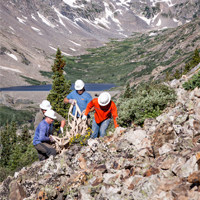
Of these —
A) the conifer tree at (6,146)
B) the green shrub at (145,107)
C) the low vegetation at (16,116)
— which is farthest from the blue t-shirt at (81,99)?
the low vegetation at (16,116)

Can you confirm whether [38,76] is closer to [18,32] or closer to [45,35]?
[18,32]

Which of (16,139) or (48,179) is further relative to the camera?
(16,139)

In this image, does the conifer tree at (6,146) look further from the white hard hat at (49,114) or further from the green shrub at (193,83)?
the green shrub at (193,83)

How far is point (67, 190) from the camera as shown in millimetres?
6113

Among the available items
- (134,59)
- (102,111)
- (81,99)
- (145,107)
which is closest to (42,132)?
(102,111)

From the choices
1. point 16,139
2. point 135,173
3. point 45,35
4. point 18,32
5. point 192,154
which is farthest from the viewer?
point 45,35

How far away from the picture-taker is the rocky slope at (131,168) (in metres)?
4.76

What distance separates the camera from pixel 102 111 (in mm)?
9211

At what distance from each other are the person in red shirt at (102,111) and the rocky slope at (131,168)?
690 mm

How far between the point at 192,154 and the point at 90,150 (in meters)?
3.23

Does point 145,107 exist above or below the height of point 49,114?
below

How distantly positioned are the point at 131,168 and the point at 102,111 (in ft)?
11.4

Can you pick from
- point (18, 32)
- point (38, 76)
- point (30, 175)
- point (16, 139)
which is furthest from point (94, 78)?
point (30, 175)

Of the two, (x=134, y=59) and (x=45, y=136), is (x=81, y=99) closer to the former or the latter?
(x=45, y=136)
